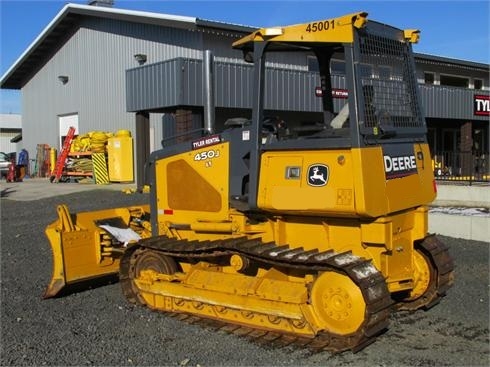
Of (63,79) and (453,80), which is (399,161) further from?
(453,80)

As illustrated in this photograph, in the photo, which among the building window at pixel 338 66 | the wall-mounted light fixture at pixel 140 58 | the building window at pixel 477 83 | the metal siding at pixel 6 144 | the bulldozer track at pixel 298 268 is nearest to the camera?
the bulldozer track at pixel 298 268

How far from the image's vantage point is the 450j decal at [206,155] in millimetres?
6227

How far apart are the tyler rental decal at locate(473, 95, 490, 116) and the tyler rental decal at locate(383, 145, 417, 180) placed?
23215 mm

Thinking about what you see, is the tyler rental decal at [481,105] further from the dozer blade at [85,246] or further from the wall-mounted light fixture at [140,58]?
the dozer blade at [85,246]

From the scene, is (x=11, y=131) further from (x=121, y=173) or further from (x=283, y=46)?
(x=283, y=46)

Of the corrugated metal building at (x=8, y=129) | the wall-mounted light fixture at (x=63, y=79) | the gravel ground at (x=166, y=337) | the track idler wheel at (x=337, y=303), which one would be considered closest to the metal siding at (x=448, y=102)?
the wall-mounted light fixture at (x=63, y=79)

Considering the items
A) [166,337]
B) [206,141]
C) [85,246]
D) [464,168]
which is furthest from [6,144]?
[166,337]

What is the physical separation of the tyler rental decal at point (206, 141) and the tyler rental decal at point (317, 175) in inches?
52.4

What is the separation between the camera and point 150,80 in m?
18.9

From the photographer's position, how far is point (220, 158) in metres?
6.18

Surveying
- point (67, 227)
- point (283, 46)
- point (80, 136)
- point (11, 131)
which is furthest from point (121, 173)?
point (11, 131)

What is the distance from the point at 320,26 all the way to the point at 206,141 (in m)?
1.82

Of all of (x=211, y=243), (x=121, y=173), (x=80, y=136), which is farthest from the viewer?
(x=80, y=136)

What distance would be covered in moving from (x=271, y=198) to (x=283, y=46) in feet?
5.11
